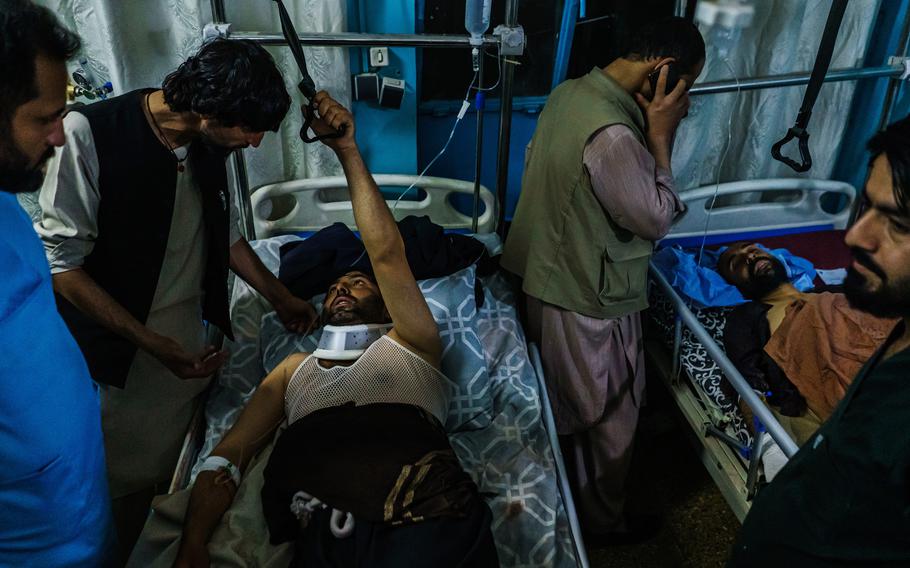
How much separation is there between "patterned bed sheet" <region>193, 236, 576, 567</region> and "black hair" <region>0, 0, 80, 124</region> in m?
1.12

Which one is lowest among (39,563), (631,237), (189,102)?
(39,563)

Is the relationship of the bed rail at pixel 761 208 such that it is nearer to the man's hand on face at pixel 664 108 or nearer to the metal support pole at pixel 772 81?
the metal support pole at pixel 772 81

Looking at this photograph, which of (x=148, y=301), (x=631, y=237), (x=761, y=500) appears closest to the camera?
(x=761, y=500)

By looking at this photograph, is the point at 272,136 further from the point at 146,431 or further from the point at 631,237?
the point at 631,237

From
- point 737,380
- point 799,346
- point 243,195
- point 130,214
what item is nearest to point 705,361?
point 799,346

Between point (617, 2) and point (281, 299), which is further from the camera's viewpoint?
point (617, 2)

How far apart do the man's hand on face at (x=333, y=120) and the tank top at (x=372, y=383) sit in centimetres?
54

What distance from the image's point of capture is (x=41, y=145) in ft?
3.48

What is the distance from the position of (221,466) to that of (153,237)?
580mm

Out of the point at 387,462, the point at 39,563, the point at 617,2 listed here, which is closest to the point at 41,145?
the point at 39,563

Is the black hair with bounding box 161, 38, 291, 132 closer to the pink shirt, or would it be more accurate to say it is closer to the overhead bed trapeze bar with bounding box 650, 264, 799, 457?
the pink shirt

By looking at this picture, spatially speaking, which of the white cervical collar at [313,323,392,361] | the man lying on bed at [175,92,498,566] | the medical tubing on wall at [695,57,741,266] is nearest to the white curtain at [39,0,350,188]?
the man lying on bed at [175,92,498,566]

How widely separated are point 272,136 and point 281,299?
676mm

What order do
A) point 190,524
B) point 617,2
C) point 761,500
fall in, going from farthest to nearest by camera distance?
point 617,2, point 190,524, point 761,500
